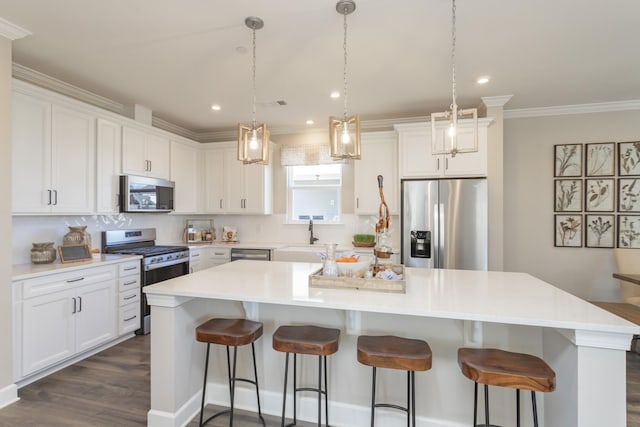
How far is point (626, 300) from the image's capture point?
11.4ft

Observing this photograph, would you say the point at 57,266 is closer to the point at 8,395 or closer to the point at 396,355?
the point at 8,395

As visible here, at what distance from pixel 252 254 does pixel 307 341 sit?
2.89 m

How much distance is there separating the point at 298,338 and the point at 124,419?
1415 millimetres

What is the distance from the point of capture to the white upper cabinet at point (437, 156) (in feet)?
12.4

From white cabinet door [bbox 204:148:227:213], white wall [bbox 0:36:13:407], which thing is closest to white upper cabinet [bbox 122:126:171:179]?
white cabinet door [bbox 204:148:227:213]

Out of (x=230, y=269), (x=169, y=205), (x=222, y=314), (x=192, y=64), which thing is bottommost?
(x=222, y=314)

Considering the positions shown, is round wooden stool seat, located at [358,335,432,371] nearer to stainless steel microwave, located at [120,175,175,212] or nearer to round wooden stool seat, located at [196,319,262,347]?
round wooden stool seat, located at [196,319,262,347]

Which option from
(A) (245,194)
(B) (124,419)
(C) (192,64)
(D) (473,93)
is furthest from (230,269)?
(D) (473,93)

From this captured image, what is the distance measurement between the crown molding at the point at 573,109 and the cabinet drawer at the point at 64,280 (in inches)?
199

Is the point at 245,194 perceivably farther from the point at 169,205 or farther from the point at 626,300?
the point at 626,300

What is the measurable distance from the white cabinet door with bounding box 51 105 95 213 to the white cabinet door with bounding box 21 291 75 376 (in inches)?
33.4

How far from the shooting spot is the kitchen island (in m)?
1.43

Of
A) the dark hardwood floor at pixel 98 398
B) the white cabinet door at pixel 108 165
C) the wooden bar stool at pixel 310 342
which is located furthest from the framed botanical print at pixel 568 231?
the white cabinet door at pixel 108 165

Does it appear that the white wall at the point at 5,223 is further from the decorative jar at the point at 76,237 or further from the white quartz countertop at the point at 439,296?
the white quartz countertop at the point at 439,296
